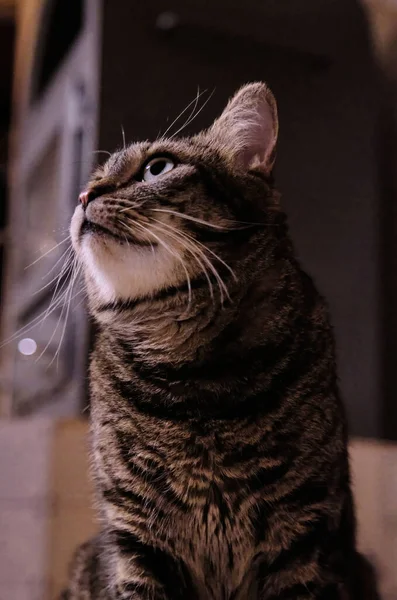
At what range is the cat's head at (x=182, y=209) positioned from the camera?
0.79 m

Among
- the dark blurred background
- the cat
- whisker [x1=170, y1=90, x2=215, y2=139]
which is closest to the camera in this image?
the cat

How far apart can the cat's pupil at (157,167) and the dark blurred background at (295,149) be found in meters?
0.15

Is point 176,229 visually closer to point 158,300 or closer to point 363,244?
point 158,300

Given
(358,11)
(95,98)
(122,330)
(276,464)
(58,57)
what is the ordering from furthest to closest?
1. (58,57)
2. (358,11)
3. (95,98)
4. (122,330)
5. (276,464)

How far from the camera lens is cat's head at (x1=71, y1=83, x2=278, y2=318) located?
0.79 metres

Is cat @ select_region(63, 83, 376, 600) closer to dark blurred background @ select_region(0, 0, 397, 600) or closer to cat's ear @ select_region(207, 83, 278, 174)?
cat's ear @ select_region(207, 83, 278, 174)

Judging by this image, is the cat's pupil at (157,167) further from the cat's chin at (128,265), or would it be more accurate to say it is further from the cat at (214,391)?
the cat's chin at (128,265)

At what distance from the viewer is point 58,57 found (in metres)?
2.08

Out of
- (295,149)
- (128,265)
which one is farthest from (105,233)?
(295,149)

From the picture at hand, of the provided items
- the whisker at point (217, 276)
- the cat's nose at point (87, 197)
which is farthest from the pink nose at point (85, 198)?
the whisker at point (217, 276)

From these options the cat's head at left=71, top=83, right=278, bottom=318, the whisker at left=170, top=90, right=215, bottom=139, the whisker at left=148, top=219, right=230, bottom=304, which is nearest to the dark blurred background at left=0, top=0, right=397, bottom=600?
the whisker at left=170, top=90, right=215, bottom=139

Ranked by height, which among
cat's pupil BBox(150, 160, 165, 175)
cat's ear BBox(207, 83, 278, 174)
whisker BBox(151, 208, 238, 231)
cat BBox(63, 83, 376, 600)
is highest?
cat's ear BBox(207, 83, 278, 174)

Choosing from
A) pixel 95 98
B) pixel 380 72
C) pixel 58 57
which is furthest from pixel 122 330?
pixel 58 57

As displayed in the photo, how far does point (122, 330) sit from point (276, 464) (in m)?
0.26
